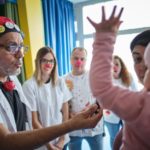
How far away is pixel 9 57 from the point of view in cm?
132

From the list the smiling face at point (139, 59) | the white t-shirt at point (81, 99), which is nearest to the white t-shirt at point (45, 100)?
the white t-shirt at point (81, 99)

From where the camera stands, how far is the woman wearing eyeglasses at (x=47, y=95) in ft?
7.44

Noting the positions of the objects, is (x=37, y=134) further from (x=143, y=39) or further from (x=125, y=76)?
(x=125, y=76)

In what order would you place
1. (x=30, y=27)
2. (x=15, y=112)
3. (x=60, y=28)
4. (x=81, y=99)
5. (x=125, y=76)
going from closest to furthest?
1. (x=15, y=112)
2. (x=81, y=99)
3. (x=125, y=76)
4. (x=30, y=27)
5. (x=60, y=28)

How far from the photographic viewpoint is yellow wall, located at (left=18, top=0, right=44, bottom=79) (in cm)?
331

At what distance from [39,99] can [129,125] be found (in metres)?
1.60

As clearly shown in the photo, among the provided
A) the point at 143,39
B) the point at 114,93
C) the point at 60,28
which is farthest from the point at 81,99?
the point at 60,28

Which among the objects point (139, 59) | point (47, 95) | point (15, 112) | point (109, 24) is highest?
point (109, 24)

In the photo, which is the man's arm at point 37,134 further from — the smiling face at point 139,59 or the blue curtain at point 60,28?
the blue curtain at point 60,28

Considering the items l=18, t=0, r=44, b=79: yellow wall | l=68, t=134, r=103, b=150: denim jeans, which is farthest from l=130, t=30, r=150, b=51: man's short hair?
l=18, t=0, r=44, b=79: yellow wall

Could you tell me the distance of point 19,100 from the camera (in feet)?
4.51

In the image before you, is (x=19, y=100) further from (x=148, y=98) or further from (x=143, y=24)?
(x=143, y=24)

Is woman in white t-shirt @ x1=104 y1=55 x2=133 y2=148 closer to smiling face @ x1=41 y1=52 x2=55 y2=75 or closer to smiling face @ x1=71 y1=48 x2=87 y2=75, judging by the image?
smiling face @ x1=71 y1=48 x2=87 y2=75

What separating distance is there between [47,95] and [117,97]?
5.45ft
